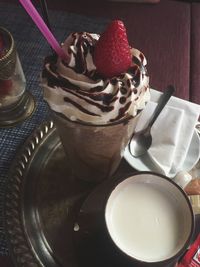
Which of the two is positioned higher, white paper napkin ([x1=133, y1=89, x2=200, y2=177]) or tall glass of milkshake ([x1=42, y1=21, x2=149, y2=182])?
tall glass of milkshake ([x1=42, y1=21, x2=149, y2=182])

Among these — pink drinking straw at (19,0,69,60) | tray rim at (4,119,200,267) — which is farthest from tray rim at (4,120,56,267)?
pink drinking straw at (19,0,69,60)

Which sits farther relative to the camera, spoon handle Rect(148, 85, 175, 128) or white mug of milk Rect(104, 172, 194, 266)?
spoon handle Rect(148, 85, 175, 128)

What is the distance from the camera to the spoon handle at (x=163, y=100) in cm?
78

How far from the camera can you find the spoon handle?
776 millimetres

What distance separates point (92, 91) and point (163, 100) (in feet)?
0.91

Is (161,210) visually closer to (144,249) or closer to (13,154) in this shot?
(144,249)

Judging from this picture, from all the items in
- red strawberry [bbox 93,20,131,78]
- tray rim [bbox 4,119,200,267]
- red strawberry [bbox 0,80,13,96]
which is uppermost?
red strawberry [bbox 93,20,131,78]

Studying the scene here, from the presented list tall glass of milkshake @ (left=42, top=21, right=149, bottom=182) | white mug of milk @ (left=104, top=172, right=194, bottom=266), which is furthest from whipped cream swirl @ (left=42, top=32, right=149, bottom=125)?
white mug of milk @ (left=104, top=172, right=194, bottom=266)

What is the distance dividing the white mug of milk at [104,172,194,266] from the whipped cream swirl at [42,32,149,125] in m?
0.12

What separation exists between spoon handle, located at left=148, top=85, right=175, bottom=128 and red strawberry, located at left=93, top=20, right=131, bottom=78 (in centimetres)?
22

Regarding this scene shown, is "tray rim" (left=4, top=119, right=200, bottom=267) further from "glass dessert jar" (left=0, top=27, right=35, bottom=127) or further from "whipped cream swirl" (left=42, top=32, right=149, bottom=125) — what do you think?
"whipped cream swirl" (left=42, top=32, right=149, bottom=125)

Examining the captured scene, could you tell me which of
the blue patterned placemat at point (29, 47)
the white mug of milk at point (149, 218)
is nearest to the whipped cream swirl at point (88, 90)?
the white mug of milk at point (149, 218)

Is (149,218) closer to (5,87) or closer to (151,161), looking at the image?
(151,161)

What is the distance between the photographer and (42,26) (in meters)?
0.58
